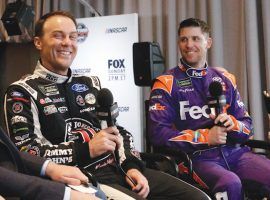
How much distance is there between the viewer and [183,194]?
1936 millimetres

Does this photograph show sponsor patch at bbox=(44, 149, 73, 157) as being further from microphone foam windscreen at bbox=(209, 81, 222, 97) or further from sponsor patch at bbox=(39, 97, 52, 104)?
microphone foam windscreen at bbox=(209, 81, 222, 97)

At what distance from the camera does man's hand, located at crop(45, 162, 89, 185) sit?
1379 millimetres

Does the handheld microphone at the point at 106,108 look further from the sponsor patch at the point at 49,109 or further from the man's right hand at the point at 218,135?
the man's right hand at the point at 218,135

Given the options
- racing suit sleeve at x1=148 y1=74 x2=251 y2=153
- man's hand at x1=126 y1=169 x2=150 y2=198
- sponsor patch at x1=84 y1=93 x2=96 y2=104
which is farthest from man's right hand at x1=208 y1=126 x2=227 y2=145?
sponsor patch at x1=84 y1=93 x2=96 y2=104

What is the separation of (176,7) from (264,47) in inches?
40.3

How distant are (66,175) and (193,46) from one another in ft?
4.84

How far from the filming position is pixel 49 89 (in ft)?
6.54

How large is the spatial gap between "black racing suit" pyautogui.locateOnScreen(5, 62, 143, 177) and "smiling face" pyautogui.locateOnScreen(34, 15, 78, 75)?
64 millimetres

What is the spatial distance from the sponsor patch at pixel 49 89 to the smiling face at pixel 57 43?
→ 12 cm

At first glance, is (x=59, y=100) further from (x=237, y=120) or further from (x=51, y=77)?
(x=237, y=120)

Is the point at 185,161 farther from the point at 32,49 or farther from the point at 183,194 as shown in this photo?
the point at 32,49

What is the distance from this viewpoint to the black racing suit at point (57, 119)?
1.81 meters

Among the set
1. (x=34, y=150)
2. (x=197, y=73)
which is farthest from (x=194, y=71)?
(x=34, y=150)

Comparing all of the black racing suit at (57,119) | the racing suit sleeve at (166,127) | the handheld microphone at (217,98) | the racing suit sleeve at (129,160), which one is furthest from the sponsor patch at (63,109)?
the handheld microphone at (217,98)
